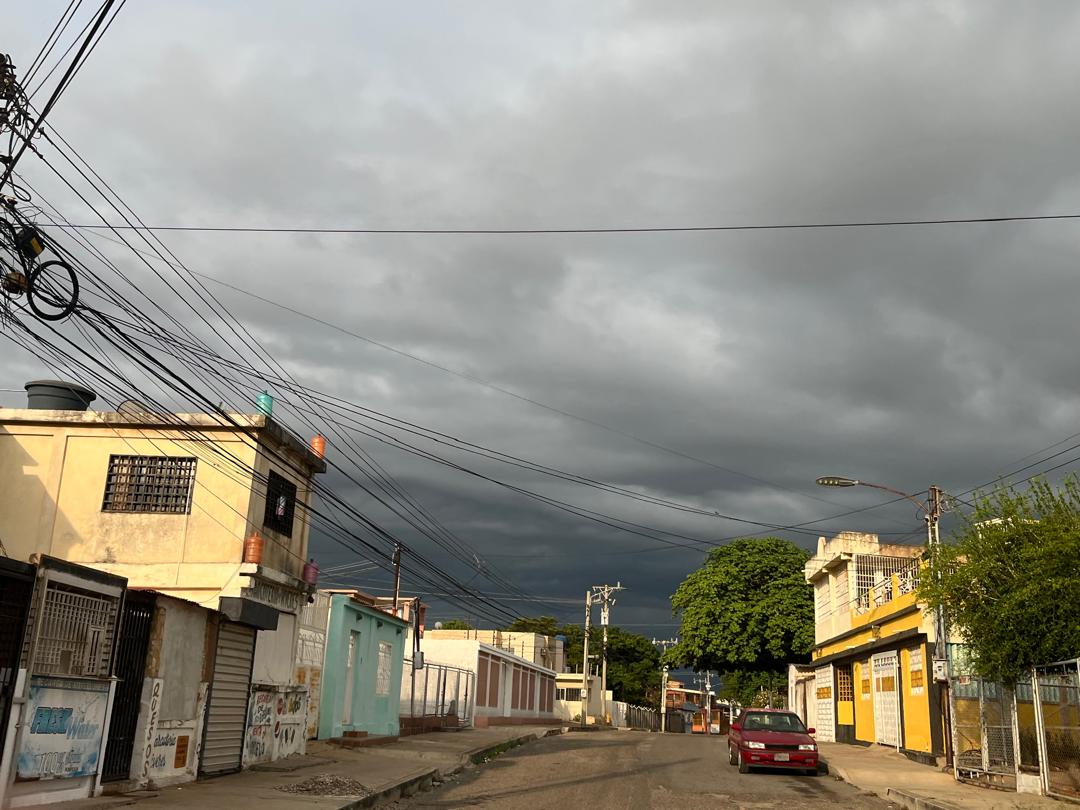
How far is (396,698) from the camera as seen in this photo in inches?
1080

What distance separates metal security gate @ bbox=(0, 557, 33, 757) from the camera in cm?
1052

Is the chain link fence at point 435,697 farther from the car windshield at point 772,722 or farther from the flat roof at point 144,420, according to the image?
the flat roof at point 144,420

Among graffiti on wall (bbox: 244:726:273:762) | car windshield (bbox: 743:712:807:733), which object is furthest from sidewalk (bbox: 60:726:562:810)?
car windshield (bbox: 743:712:807:733)

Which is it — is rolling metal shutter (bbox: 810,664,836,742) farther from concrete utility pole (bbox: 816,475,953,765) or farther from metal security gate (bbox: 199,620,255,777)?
metal security gate (bbox: 199,620,255,777)

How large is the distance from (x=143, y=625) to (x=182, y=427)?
568 centimetres

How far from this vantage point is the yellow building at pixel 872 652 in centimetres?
2511

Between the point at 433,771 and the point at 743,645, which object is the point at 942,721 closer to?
the point at 433,771

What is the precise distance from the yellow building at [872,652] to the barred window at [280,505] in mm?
13649

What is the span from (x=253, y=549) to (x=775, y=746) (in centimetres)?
1178

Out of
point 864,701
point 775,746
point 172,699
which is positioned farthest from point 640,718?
point 172,699

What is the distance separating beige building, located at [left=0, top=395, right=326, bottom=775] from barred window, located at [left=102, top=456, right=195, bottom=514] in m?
0.02

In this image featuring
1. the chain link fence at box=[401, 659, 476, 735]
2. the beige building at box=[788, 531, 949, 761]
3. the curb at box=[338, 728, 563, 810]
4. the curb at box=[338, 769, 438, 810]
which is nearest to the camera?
the curb at box=[338, 769, 438, 810]

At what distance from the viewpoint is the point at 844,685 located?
36.1 m

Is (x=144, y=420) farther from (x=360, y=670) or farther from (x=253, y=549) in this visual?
(x=360, y=670)
